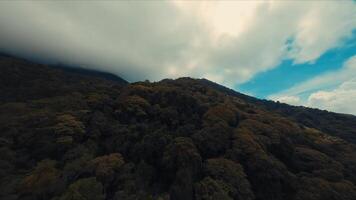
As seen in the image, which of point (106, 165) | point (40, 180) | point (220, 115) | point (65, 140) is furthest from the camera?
point (220, 115)

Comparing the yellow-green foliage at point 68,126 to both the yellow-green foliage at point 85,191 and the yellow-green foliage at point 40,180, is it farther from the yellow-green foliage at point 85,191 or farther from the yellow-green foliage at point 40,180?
the yellow-green foliage at point 85,191

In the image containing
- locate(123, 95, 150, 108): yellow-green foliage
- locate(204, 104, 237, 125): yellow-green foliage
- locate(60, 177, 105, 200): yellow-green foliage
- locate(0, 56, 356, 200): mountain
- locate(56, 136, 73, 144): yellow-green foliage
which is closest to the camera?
locate(60, 177, 105, 200): yellow-green foliage

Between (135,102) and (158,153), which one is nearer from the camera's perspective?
(158,153)

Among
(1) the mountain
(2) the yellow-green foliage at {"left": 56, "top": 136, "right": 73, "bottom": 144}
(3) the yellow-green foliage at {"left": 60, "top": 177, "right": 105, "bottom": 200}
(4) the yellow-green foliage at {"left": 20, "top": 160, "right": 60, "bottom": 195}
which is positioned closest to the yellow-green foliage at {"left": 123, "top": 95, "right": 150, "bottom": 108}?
(1) the mountain

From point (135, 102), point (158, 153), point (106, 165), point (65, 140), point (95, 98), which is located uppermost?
point (135, 102)

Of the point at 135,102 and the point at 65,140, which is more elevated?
the point at 135,102

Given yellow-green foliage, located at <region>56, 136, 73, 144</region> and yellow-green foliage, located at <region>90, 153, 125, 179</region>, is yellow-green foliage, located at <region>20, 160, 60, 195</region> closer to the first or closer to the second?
yellow-green foliage, located at <region>90, 153, 125, 179</region>

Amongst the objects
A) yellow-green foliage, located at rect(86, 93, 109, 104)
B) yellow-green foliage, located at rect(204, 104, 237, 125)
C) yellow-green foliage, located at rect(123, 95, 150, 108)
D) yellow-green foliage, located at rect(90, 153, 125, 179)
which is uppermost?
yellow-green foliage, located at rect(204, 104, 237, 125)

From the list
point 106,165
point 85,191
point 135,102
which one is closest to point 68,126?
point 106,165

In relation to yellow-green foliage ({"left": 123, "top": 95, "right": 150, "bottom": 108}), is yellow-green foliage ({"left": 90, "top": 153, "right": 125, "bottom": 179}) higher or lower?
lower

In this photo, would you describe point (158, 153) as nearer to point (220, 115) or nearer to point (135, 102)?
point (135, 102)
